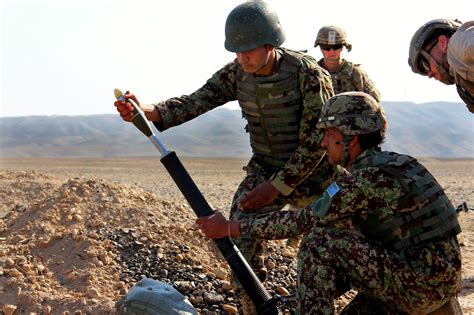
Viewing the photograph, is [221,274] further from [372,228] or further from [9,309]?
[372,228]

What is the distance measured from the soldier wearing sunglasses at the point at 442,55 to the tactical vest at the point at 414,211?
18.5 inches

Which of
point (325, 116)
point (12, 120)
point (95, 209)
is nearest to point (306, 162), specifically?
point (325, 116)

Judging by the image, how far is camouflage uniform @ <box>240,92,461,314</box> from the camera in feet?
13.6

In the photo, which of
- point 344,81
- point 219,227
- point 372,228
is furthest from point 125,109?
point 344,81

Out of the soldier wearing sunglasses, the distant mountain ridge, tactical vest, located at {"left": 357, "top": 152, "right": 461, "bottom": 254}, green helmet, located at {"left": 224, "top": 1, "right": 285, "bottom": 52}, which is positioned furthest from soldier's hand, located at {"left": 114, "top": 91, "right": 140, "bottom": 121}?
the distant mountain ridge

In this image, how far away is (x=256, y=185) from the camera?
5.35 meters

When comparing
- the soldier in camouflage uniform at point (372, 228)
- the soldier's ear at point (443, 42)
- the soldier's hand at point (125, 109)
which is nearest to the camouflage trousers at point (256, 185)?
the soldier in camouflage uniform at point (372, 228)

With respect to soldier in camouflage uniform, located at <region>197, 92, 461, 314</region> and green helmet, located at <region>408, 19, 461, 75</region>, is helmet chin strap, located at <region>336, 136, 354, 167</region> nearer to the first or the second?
soldier in camouflage uniform, located at <region>197, 92, 461, 314</region>

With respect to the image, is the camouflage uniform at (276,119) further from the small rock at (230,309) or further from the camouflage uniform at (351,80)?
the camouflage uniform at (351,80)

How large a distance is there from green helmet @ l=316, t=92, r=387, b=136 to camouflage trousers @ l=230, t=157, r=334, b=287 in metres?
1.01

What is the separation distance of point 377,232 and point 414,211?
0.91ft

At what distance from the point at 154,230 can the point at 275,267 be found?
1028mm

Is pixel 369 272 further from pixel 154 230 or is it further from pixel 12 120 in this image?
pixel 12 120

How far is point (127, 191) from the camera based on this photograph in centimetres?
755
